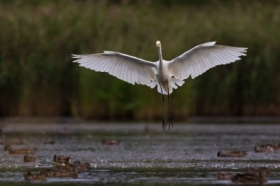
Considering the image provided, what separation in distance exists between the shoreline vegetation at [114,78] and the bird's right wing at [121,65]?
8113 millimetres

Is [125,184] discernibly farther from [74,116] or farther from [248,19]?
[248,19]

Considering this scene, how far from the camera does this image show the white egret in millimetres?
14703

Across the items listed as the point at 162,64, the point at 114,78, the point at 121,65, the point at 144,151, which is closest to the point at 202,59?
the point at 162,64

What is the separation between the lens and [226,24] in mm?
25906

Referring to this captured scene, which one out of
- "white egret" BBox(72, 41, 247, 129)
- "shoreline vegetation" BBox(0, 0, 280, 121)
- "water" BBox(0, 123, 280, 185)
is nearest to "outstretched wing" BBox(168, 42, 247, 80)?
"white egret" BBox(72, 41, 247, 129)

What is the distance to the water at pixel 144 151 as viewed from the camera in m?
11.8

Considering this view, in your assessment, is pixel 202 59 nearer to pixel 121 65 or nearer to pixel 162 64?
pixel 162 64

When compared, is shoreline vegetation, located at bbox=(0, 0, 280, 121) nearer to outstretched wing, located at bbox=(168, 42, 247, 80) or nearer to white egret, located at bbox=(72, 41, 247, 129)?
white egret, located at bbox=(72, 41, 247, 129)

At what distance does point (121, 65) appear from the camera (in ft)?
50.4

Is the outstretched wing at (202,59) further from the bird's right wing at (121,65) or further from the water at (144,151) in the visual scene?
the water at (144,151)

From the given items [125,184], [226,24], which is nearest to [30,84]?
[226,24]

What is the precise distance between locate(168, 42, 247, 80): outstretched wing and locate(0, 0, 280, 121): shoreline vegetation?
839 cm

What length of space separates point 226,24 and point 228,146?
9568 mm

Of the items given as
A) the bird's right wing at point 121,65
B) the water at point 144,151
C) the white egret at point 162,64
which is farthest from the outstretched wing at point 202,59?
the water at point 144,151
